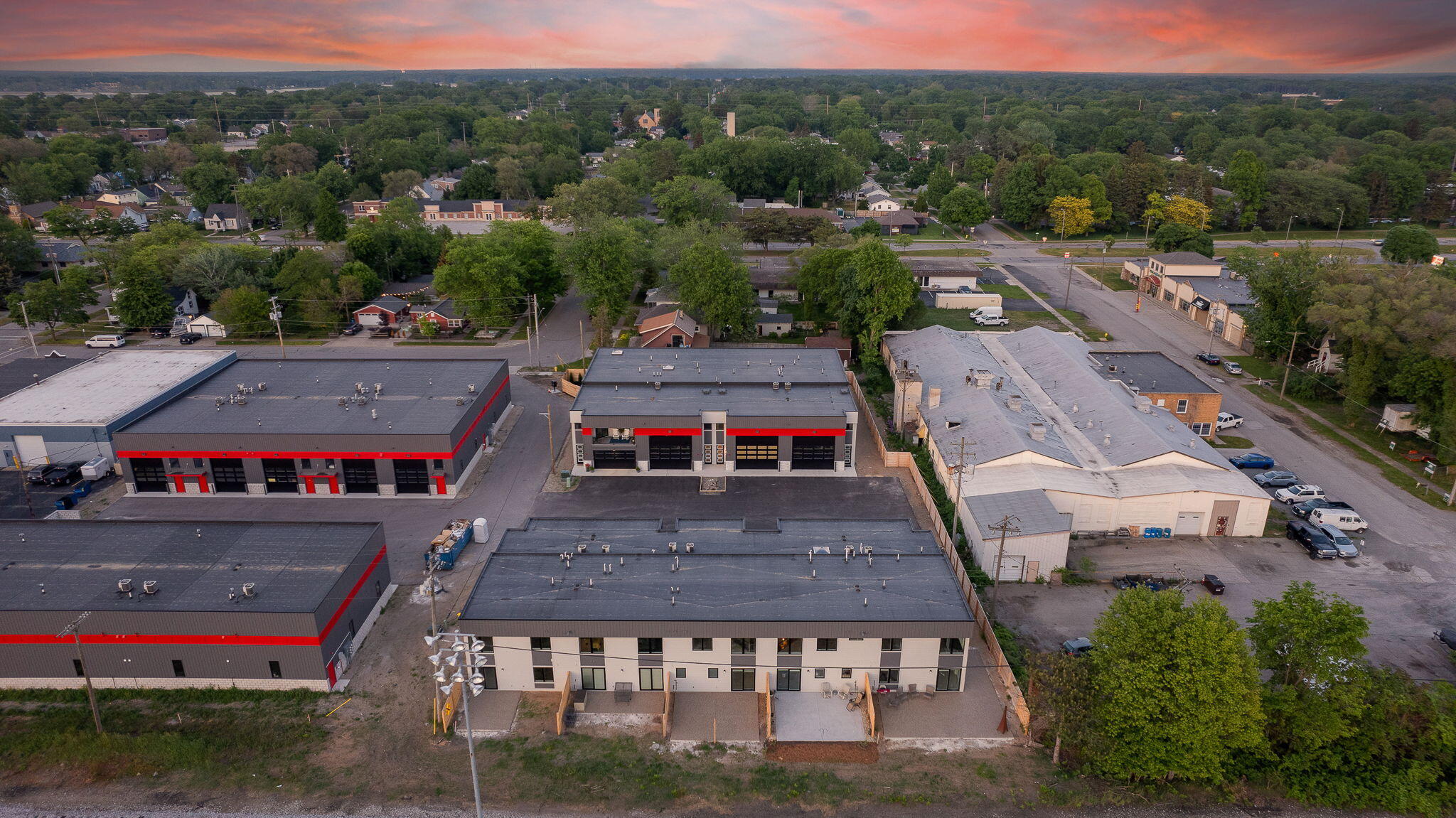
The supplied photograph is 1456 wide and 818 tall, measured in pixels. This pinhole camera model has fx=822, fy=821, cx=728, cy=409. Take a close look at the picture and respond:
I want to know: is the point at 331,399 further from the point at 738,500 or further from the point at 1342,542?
the point at 1342,542

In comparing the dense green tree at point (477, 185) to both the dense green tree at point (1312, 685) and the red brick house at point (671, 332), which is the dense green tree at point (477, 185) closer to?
the red brick house at point (671, 332)

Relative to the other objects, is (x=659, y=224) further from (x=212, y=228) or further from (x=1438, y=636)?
(x=1438, y=636)

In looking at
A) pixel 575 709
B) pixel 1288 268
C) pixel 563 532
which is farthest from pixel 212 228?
pixel 1288 268

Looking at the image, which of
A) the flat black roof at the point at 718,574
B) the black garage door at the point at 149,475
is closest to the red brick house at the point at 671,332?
the flat black roof at the point at 718,574

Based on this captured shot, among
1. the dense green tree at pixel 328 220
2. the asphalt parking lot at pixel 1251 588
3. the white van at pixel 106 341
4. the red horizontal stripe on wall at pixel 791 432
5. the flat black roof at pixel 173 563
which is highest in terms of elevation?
the dense green tree at pixel 328 220

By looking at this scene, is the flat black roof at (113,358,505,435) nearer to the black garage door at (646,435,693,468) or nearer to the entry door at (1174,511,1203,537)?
the black garage door at (646,435,693,468)

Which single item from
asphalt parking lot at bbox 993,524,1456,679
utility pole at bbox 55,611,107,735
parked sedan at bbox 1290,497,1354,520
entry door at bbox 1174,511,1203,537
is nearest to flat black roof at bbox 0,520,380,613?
utility pole at bbox 55,611,107,735
